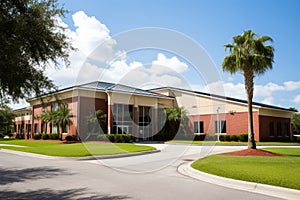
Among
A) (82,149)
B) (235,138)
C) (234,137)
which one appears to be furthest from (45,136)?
(235,138)

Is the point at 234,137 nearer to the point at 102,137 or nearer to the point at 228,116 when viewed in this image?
the point at 228,116

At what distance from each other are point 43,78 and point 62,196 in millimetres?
3006

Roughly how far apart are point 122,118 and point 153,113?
5413mm

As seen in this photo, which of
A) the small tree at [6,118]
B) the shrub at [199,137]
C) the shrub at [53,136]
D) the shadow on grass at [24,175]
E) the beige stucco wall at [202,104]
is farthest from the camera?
the shrub at [199,137]

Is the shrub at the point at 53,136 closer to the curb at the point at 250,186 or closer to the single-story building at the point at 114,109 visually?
the single-story building at the point at 114,109

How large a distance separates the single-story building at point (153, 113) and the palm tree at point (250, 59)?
1682 centimetres

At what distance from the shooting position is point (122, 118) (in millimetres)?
37469

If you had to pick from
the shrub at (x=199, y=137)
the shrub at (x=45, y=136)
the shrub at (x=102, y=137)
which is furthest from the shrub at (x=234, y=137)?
the shrub at (x=45, y=136)

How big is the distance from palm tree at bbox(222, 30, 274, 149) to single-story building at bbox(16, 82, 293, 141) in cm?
1682

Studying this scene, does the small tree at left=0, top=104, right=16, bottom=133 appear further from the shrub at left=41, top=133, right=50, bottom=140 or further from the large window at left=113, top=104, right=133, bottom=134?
the large window at left=113, top=104, right=133, bottom=134

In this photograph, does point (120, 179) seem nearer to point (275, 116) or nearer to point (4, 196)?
point (4, 196)

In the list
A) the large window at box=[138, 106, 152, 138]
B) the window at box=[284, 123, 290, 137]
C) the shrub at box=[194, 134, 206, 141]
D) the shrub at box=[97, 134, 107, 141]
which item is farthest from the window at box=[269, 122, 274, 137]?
the shrub at box=[97, 134, 107, 141]

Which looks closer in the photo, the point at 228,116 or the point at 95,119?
the point at 95,119

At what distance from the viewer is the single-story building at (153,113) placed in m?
35.4
